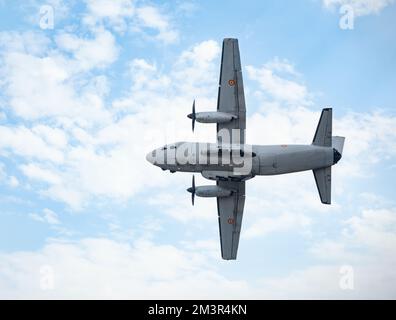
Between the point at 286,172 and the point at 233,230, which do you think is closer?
the point at 286,172

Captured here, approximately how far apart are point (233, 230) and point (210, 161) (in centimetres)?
844

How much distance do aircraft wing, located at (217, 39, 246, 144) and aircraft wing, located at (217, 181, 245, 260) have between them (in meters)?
6.21

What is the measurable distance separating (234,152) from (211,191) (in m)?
5.19

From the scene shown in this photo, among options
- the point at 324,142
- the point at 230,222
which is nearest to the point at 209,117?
the point at 324,142

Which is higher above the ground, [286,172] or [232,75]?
[232,75]

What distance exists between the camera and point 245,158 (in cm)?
5488

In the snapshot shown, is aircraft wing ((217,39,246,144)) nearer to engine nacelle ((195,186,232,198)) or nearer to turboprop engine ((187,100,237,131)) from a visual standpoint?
turboprop engine ((187,100,237,131))

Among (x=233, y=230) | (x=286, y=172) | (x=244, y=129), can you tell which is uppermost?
(x=244, y=129)

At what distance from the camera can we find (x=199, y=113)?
56.0m

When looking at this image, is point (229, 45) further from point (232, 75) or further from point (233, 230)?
point (233, 230)

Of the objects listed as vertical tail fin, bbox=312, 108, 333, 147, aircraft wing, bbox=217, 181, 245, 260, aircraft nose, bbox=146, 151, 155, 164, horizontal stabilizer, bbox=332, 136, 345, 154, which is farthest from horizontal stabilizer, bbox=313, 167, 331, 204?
aircraft nose, bbox=146, 151, 155, 164

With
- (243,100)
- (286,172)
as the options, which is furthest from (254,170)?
(243,100)

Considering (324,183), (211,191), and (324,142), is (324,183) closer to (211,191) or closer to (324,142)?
(324,142)

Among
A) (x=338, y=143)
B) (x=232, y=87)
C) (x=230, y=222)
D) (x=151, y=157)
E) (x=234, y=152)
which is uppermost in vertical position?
(x=232, y=87)
